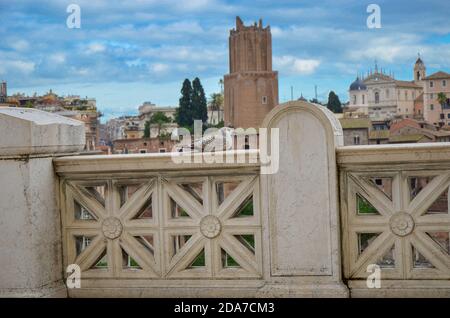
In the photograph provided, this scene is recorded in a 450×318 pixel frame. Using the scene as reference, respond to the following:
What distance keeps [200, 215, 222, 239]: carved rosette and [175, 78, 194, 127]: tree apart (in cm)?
12036

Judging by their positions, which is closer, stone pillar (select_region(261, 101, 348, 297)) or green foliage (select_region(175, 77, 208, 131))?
stone pillar (select_region(261, 101, 348, 297))

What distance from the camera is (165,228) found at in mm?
4453

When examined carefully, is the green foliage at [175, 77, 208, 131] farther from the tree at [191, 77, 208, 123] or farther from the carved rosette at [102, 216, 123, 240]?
the carved rosette at [102, 216, 123, 240]

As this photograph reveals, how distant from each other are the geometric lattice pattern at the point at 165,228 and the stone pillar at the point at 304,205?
136mm

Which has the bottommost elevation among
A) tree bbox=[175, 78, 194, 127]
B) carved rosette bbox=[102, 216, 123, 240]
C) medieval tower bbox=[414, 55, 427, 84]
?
carved rosette bbox=[102, 216, 123, 240]

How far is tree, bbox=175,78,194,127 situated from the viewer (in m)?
126

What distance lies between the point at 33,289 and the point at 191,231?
1045 millimetres

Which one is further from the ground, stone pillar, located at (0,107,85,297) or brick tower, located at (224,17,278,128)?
brick tower, located at (224,17,278,128)

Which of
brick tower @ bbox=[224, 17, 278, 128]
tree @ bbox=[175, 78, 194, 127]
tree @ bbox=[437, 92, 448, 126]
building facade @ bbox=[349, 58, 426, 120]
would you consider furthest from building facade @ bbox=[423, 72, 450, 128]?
tree @ bbox=[175, 78, 194, 127]

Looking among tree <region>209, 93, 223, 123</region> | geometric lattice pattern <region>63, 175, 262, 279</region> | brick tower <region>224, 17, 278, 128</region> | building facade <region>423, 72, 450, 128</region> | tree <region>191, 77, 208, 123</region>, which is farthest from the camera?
tree <region>209, 93, 223, 123</region>
